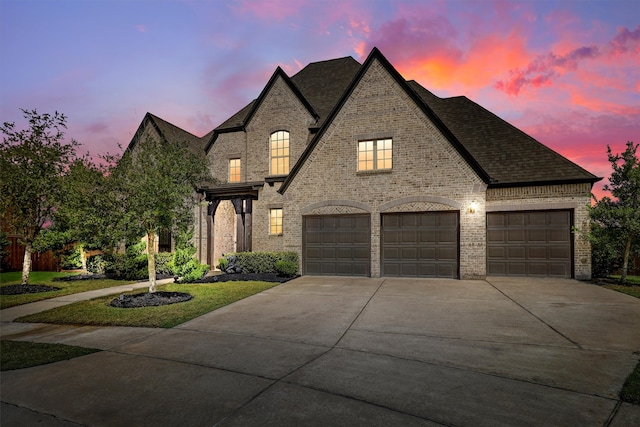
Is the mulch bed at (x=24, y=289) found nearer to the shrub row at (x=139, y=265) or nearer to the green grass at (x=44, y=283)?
the green grass at (x=44, y=283)

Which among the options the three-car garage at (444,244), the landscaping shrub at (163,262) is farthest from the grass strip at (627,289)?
the landscaping shrub at (163,262)

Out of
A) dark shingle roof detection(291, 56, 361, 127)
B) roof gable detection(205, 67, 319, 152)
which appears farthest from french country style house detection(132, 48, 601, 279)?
dark shingle roof detection(291, 56, 361, 127)

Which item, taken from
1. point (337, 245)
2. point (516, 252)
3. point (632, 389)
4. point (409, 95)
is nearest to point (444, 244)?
point (516, 252)

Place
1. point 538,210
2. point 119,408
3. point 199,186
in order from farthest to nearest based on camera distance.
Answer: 1. point 199,186
2. point 538,210
3. point 119,408

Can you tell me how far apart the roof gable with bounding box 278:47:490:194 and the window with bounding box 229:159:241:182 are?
441 cm

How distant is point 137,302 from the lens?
940 cm

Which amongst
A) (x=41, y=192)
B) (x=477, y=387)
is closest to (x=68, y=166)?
(x=41, y=192)

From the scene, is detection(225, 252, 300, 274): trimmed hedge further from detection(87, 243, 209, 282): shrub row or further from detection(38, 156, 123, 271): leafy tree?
detection(38, 156, 123, 271): leafy tree

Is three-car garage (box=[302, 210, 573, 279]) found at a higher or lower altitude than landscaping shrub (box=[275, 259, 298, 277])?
higher

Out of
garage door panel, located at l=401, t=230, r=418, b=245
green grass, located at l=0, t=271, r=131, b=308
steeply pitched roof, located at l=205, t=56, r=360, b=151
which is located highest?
steeply pitched roof, located at l=205, t=56, r=360, b=151

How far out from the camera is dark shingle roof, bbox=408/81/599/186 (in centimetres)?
1375

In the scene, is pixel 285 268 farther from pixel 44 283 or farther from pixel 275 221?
pixel 44 283

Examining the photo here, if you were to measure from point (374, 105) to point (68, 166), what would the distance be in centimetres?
1257

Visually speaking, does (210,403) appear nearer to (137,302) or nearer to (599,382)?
(599,382)
